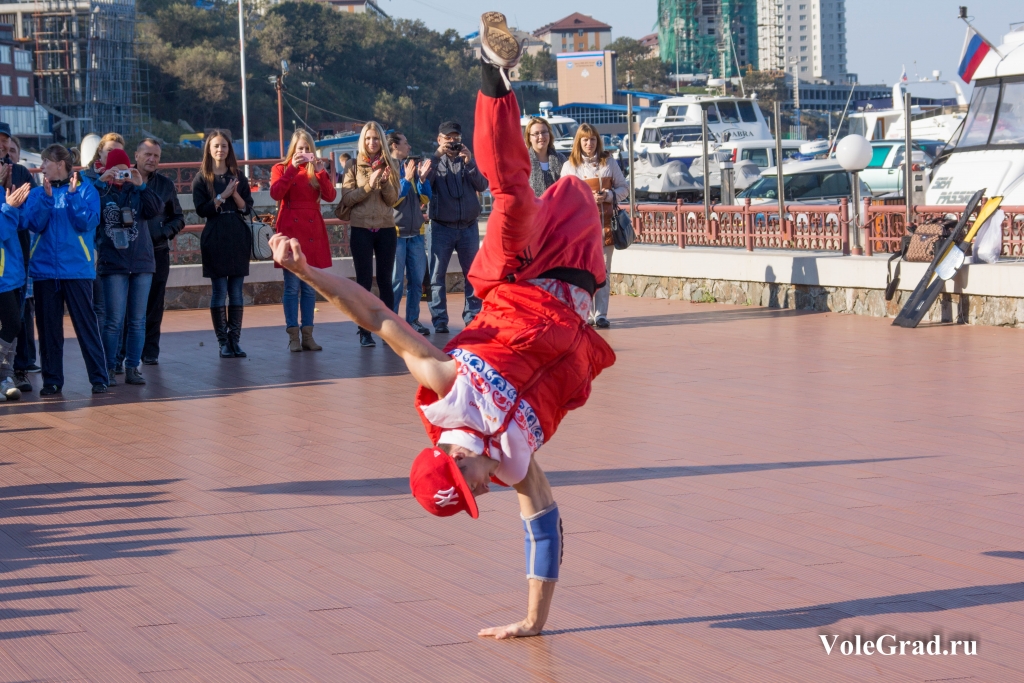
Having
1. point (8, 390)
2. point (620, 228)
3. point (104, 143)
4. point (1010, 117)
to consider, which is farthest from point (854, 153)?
point (8, 390)

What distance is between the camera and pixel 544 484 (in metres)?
3.98

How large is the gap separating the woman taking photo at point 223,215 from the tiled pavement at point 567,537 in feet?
5.16

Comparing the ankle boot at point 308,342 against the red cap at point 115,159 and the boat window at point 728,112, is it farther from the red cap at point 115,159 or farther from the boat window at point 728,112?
the boat window at point 728,112

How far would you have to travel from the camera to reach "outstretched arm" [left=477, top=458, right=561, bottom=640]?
3938mm

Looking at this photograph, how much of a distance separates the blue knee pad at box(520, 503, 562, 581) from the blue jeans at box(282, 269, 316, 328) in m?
7.46

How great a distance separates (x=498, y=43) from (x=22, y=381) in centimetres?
745

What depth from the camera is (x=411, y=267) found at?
11.7m

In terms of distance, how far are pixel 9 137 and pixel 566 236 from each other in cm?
706

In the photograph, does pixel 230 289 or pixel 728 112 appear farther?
pixel 728 112

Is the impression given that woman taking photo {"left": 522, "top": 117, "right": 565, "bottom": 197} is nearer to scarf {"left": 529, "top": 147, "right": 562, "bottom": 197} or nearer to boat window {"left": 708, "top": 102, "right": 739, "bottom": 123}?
scarf {"left": 529, "top": 147, "right": 562, "bottom": 197}

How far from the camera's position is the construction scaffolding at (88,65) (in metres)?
72.4

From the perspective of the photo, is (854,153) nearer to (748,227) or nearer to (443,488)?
(748,227)

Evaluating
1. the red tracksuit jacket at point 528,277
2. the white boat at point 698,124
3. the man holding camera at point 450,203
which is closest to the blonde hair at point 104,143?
the man holding camera at point 450,203

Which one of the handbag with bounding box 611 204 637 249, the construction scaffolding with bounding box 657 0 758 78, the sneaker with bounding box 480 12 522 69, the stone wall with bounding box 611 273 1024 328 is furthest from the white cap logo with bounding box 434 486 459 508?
the construction scaffolding with bounding box 657 0 758 78
